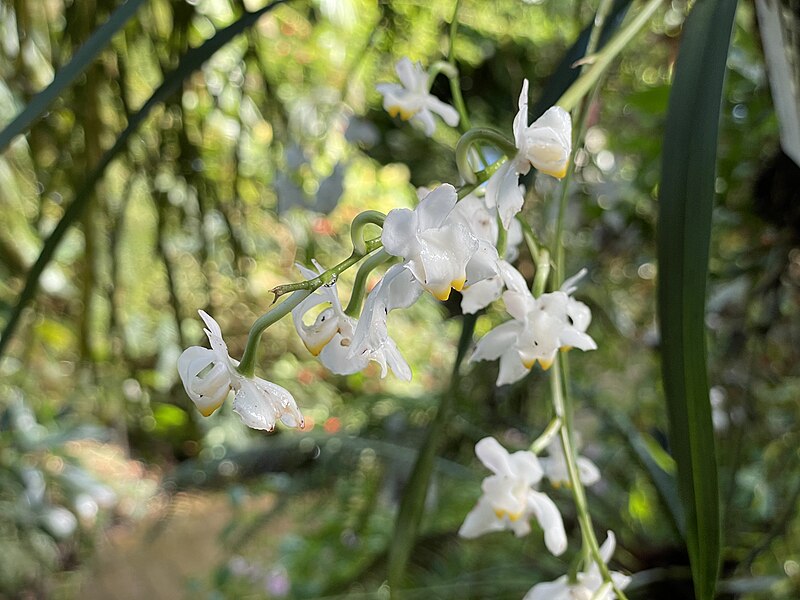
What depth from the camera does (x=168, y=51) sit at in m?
0.48

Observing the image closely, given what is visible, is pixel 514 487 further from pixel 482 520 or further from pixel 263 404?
pixel 263 404

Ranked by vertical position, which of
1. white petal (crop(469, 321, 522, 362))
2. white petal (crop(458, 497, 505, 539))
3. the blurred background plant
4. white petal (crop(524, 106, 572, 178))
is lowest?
white petal (crop(458, 497, 505, 539))

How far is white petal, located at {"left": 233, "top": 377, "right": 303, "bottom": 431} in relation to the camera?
0.53ft

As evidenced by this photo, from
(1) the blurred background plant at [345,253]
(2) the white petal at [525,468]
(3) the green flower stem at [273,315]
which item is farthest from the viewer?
(1) the blurred background plant at [345,253]

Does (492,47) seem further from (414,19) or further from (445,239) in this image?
(445,239)

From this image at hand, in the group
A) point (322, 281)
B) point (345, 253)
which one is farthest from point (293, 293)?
point (345, 253)

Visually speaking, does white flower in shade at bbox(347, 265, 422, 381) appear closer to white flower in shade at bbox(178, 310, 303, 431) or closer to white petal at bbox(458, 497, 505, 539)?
white flower in shade at bbox(178, 310, 303, 431)

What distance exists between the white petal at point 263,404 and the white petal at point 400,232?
5 cm

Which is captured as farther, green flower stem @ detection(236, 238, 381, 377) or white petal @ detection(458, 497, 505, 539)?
white petal @ detection(458, 497, 505, 539)

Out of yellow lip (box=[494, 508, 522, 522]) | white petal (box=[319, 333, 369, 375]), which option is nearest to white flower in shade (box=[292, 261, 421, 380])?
white petal (box=[319, 333, 369, 375])

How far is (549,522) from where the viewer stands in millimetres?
260

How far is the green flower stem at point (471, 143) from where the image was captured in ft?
0.51

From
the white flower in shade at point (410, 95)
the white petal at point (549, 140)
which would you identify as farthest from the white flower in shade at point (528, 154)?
the white flower in shade at point (410, 95)

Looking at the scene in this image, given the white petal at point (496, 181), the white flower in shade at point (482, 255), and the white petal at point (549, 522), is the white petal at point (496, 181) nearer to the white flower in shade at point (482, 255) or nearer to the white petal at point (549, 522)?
the white flower in shade at point (482, 255)
